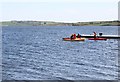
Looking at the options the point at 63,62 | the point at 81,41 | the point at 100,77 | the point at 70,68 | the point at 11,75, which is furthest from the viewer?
the point at 81,41

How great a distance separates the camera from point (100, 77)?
1328 inches

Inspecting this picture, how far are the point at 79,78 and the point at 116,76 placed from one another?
442 centimetres

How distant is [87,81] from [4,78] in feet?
32.5

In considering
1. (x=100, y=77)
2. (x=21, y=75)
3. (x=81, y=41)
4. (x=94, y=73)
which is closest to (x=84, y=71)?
(x=94, y=73)

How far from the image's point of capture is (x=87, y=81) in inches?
1238

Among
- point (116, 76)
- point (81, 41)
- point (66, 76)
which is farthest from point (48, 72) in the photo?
point (81, 41)

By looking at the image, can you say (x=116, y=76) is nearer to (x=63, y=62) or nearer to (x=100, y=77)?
(x=100, y=77)

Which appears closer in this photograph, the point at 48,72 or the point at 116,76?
the point at 116,76

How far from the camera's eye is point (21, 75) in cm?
3566

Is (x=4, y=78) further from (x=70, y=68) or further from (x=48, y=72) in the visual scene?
(x=70, y=68)

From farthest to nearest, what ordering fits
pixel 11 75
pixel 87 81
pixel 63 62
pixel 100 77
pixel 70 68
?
pixel 63 62, pixel 70 68, pixel 11 75, pixel 100 77, pixel 87 81

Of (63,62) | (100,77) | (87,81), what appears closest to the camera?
(87,81)

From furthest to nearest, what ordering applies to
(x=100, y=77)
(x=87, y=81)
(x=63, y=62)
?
(x=63, y=62) < (x=100, y=77) < (x=87, y=81)

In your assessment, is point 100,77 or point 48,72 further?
point 48,72
